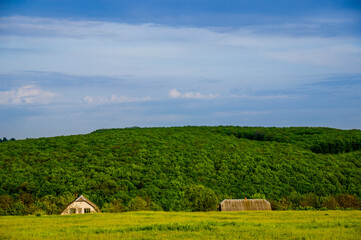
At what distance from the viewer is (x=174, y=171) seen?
95.1 meters

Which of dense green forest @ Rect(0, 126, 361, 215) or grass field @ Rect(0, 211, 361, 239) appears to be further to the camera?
dense green forest @ Rect(0, 126, 361, 215)

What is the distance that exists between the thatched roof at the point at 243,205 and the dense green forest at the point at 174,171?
1.94 metres

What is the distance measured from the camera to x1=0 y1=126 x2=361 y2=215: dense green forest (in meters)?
73.6

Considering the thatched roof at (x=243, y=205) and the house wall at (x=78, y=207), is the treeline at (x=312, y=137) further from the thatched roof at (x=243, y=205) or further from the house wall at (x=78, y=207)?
the house wall at (x=78, y=207)

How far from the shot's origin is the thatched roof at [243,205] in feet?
218

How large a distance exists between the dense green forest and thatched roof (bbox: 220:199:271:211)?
1.94m

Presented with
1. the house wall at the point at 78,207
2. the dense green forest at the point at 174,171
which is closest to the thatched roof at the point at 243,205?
the dense green forest at the point at 174,171

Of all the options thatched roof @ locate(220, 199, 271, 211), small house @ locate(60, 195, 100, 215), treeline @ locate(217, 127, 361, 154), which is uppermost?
treeline @ locate(217, 127, 361, 154)

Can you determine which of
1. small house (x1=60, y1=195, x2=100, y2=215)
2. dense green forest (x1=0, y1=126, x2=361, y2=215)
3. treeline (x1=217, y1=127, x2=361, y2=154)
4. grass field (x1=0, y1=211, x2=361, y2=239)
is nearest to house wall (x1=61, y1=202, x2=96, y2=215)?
small house (x1=60, y1=195, x2=100, y2=215)

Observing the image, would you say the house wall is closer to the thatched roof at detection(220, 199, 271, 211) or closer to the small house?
the small house

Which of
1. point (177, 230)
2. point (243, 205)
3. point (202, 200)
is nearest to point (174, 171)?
point (202, 200)

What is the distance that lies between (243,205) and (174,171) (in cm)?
2967

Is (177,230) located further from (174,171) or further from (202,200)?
(174,171)

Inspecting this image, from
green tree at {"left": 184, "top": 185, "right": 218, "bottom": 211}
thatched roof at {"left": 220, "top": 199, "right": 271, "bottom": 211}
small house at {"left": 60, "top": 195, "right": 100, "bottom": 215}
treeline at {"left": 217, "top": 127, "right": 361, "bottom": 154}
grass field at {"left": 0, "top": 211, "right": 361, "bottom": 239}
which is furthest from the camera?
treeline at {"left": 217, "top": 127, "right": 361, "bottom": 154}
